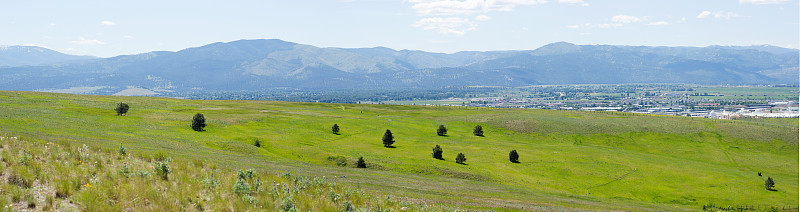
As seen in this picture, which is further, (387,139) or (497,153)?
(497,153)

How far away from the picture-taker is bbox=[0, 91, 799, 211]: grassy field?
3697 centimetres

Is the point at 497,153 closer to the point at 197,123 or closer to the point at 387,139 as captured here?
the point at 387,139

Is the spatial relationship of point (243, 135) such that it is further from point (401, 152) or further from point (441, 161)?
point (441, 161)

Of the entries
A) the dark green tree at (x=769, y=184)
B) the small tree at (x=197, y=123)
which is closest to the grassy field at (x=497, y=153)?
the dark green tree at (x=769, y=184)

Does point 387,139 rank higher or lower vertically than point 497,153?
higher

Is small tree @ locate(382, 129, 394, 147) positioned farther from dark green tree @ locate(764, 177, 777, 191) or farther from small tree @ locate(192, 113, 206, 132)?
dark green tree @ locate(764, 177, 777, 191)

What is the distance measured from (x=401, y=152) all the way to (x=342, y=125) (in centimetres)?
3398

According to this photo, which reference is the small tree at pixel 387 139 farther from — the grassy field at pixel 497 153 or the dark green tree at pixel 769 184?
the dark green tree at pixel 769 184

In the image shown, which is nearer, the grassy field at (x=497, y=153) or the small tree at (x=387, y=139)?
the grassy field at (x=497, y=153)

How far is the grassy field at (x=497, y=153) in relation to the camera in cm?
3697

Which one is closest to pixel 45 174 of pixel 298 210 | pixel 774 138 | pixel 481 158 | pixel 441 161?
pixel 298 210

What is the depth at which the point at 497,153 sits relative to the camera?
7825 cm

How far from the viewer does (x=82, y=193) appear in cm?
1191

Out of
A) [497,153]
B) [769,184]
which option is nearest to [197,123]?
[497,153]
